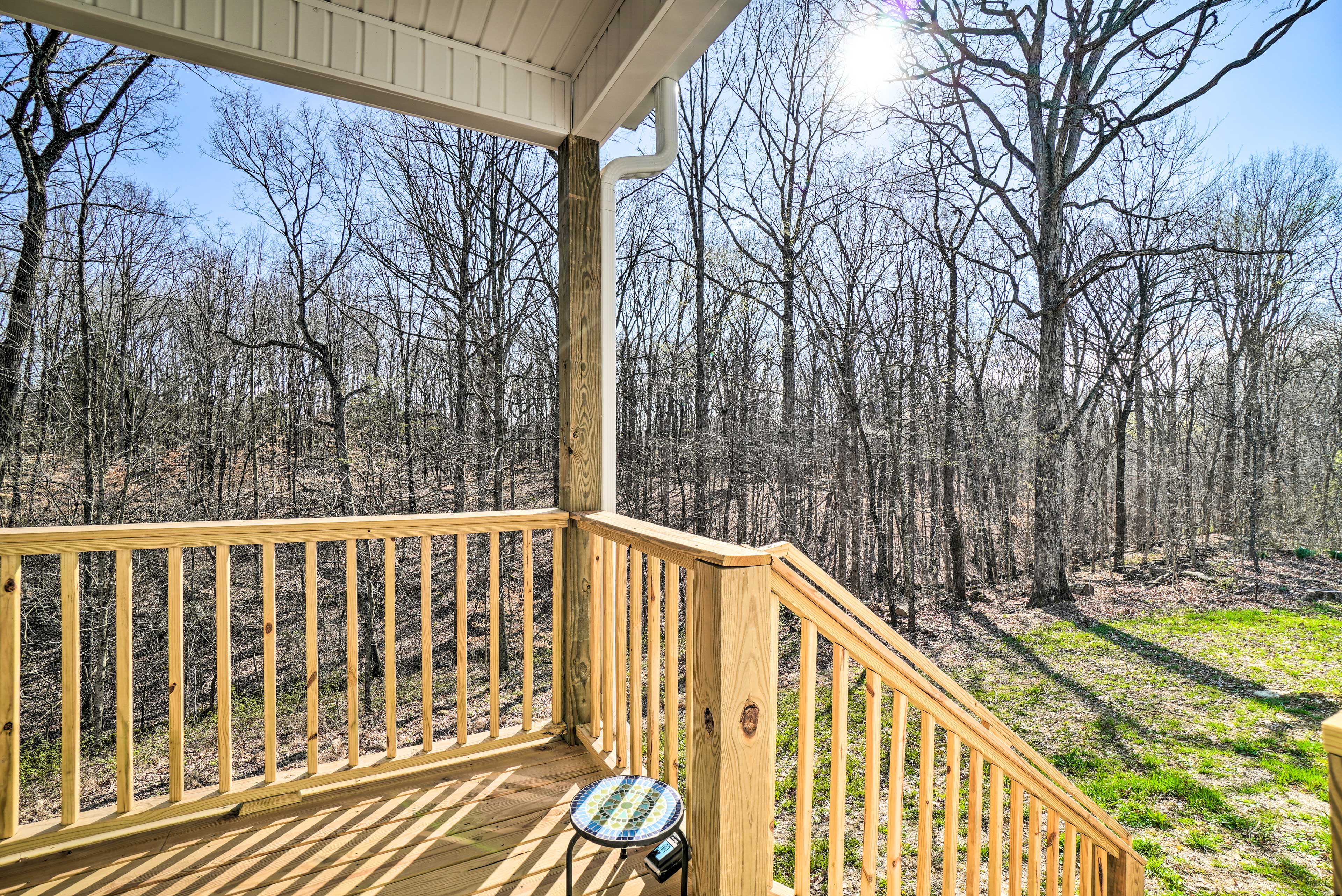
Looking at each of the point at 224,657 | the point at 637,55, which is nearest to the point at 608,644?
the point at 224,657

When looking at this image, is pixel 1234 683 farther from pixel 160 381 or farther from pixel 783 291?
pixel 160 381

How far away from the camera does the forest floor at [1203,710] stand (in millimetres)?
2455

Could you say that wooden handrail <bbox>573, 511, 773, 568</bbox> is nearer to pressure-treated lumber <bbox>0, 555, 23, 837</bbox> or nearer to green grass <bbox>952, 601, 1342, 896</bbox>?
pressure-treated lumber <bbox>0, 555, 23, 837</bbox>

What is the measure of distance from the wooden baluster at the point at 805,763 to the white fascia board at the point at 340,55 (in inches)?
87.4

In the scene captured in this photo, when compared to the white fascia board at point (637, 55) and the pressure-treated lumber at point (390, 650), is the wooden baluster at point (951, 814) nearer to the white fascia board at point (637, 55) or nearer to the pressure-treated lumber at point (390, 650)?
the pressure-treated lumber at point (390, 650)

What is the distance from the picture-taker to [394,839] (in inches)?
66.4

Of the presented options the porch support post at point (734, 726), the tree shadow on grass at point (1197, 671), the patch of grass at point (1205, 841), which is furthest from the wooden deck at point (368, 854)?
the tree shadow on grass at point (1197, 671)

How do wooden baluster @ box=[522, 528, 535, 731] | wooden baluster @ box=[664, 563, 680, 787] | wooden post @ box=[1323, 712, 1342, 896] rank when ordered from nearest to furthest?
wooden post @ box=[1323, 712, 1342, 896] → wooden baluster @ box=[664, 563, 680, 787] → wooden baluster @ box=[522, 528, 535, 731]

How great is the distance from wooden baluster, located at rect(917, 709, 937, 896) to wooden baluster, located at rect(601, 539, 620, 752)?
39.9 inches

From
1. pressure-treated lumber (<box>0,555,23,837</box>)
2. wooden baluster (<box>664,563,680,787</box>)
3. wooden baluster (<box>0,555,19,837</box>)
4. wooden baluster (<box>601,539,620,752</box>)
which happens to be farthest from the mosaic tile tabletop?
pressure-treated lumber (<box>0,555,23,837</box>)

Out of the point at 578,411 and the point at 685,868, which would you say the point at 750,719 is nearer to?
the point at 685,868

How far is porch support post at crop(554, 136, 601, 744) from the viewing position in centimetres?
227

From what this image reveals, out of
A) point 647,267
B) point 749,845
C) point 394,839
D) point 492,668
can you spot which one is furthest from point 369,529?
point 647,267

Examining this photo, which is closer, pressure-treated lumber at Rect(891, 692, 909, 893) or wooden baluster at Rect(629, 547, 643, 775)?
pressure-treated lumber at Rect(891, 692, 909, 893)
